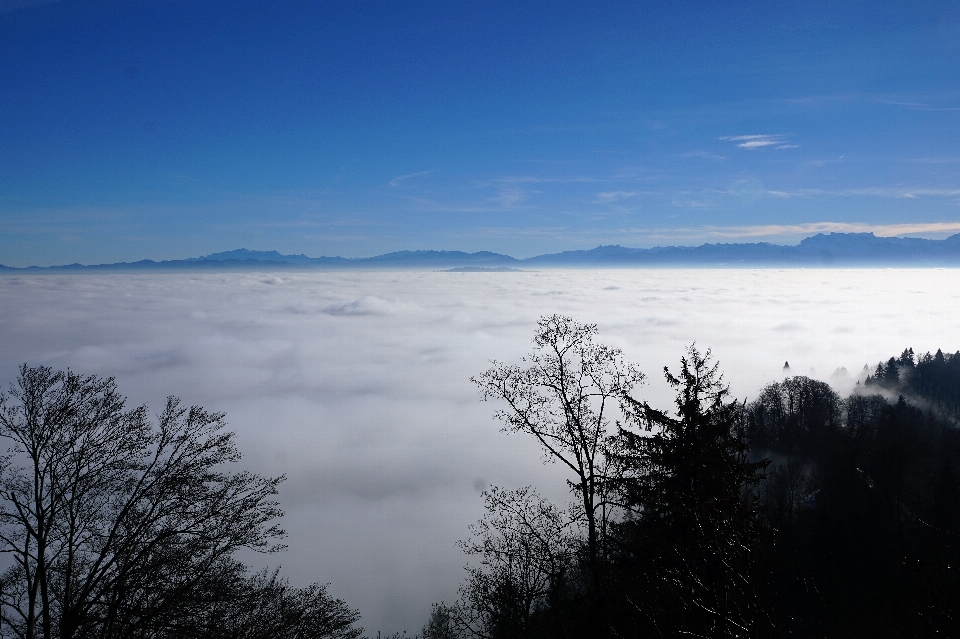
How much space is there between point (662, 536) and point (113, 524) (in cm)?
1179

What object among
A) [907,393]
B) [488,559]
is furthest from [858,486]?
[907,393]

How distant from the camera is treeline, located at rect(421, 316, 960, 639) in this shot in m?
5.87

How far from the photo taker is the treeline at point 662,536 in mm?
5867

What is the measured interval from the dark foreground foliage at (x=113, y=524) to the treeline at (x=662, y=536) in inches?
233

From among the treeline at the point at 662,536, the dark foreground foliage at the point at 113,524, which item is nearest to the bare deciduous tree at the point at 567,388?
the treeline at the point at 662,536

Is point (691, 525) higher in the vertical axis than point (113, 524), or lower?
higher

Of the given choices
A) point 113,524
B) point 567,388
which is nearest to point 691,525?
point 567,388

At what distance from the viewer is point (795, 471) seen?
50812 millimetres

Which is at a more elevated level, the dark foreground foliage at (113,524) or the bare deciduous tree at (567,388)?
the bare deciduous tree at (567,388)

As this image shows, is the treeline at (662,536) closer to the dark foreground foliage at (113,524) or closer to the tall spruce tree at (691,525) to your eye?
the tall spruce tree at (691,525)

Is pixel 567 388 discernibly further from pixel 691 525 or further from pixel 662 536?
pixel 691 525

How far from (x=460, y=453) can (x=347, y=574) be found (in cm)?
3445

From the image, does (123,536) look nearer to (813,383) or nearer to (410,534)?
(410,534)

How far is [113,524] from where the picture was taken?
12.1 metres
